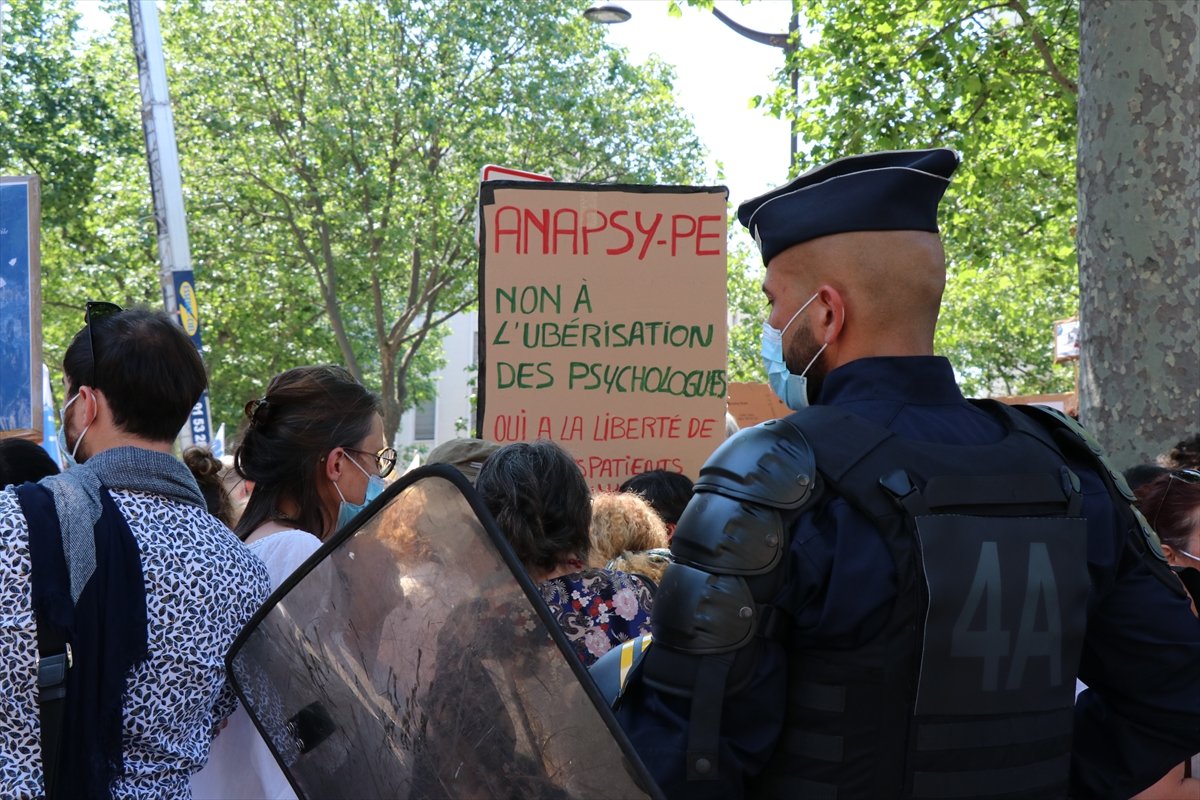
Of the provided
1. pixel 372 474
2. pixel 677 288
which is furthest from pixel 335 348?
pixel 372 474

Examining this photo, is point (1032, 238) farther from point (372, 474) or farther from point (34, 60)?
point (34, 60)

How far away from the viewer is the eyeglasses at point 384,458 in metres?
3.30

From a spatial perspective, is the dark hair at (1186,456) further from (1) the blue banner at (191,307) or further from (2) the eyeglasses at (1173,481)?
(1) the blue banner at (191,307)

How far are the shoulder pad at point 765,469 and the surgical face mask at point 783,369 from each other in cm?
26

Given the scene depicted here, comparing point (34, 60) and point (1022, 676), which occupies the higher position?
point (34, 60)

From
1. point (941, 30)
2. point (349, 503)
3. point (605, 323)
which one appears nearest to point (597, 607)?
point (349, 503)

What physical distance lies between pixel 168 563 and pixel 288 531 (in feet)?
2.48

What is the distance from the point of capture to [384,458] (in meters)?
3.56

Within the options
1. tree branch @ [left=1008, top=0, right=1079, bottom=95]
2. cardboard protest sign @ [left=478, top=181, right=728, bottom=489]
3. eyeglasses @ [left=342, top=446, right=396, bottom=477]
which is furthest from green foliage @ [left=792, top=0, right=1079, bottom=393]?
eyeglasses @ [left=342, top=446, right=396, bottom=477]

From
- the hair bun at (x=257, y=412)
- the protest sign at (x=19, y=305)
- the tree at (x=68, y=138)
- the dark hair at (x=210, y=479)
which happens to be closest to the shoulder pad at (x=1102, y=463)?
the hair bun at (x=257, y=412)

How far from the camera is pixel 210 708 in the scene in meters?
2.42

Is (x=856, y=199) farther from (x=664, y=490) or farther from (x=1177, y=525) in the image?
(x=664, y=490)

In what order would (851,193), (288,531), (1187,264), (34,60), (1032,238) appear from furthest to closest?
(34,60), (1032,238), (1187,264), (288,531), (851,193)

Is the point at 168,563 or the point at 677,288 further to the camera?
the point at 677,288
